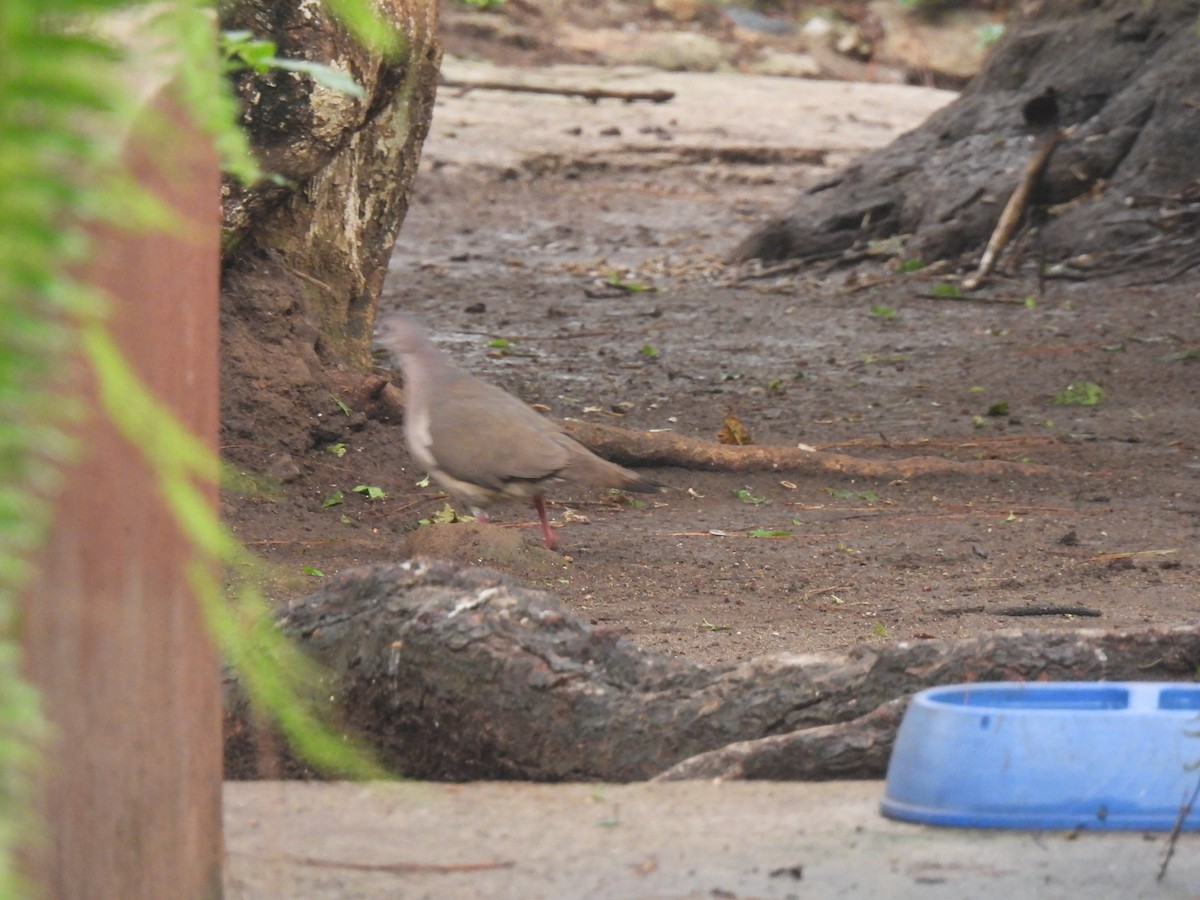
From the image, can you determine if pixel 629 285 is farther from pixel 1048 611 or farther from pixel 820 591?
pixel 1048 611

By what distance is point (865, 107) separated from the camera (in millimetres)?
17844

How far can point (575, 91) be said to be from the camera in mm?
17328

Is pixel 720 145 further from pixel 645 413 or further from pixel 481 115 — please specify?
pixel 645 413

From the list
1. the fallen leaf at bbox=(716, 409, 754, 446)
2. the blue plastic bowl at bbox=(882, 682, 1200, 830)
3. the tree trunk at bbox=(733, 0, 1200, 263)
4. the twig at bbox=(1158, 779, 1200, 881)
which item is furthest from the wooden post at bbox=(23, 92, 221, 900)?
the tree trunk at bbox=(733, 0, 1200, 263)

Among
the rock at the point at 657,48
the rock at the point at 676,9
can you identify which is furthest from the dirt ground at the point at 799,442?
the rock at the point at 676,9

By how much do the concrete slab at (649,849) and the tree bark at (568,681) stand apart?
0.27m

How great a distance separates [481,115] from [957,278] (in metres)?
7.47

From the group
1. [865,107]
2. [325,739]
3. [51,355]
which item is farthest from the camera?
[865,107]

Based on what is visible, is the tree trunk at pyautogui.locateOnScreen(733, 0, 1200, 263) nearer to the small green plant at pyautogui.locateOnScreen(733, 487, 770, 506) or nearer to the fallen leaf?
the fallen leaf

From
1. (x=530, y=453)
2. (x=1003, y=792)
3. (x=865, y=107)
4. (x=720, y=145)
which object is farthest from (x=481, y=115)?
(x=1003, y=792)

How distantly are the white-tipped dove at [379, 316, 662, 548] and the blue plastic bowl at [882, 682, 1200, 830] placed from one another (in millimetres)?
2955

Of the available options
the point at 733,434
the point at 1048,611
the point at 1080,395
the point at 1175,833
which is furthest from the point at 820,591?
the point at 1080,395

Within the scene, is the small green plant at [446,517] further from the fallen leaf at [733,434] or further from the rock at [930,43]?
the rock at [930,43]

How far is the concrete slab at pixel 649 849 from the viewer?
2.14 m
